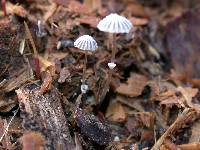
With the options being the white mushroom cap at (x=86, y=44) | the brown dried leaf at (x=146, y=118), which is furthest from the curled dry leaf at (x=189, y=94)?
the white mushroom cap at (x=86, y=44)

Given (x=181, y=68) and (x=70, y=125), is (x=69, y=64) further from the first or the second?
(x=181, y=68)

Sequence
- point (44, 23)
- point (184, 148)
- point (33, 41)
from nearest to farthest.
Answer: point (184, 148), point (33, 41), point (44, 23)

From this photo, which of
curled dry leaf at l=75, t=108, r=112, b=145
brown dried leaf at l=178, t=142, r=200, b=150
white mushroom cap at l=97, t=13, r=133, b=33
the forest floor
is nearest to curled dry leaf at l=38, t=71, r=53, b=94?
the forest floor

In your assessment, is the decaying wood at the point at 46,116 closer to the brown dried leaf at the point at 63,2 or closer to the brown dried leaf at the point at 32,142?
the brown dried leaf at the point at 32,142

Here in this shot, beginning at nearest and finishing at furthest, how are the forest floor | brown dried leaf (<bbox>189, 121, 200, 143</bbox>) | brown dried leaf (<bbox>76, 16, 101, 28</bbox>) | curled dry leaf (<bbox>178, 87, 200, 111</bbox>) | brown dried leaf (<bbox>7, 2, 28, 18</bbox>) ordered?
the forest floor, brown dried leaf (<bbox>189, 121, 200, 143</bbox>), curled dry leaf (<bbox>178, 87, 200, 111</bbox>), brown dried leaf (<bbox>7, 2, 28, 18</bbox>), brown dried leaf (<bbox>76, 16, 101, 28</bbox>)

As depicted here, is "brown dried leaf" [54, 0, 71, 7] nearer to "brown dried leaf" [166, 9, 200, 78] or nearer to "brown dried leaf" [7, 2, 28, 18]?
"brown dried leaf" [7, 2, 28, 18]

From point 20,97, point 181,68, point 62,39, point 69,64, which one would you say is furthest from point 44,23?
point 181,68
